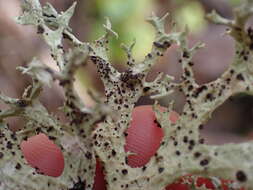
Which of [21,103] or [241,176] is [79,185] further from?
[241,176]

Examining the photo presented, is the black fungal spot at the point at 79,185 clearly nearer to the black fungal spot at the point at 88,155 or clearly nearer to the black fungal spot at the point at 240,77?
the black fungal spot at the point at 88,155

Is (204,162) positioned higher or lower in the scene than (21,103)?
lower

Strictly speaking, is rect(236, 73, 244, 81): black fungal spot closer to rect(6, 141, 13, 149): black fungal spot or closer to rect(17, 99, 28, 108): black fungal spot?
rect(17, 99, 28, 108): black fungal spot

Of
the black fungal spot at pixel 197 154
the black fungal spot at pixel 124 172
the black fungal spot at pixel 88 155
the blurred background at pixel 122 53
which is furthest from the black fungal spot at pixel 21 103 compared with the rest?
the blurred background at pixel 122 53

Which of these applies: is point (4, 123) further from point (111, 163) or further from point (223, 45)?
point (223, 45)

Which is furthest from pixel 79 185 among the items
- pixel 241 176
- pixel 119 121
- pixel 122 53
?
pixel 122 53

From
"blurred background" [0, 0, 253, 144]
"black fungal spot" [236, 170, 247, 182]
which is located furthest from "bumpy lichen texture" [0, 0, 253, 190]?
"blurred background" [0, 0, 253, 144]
